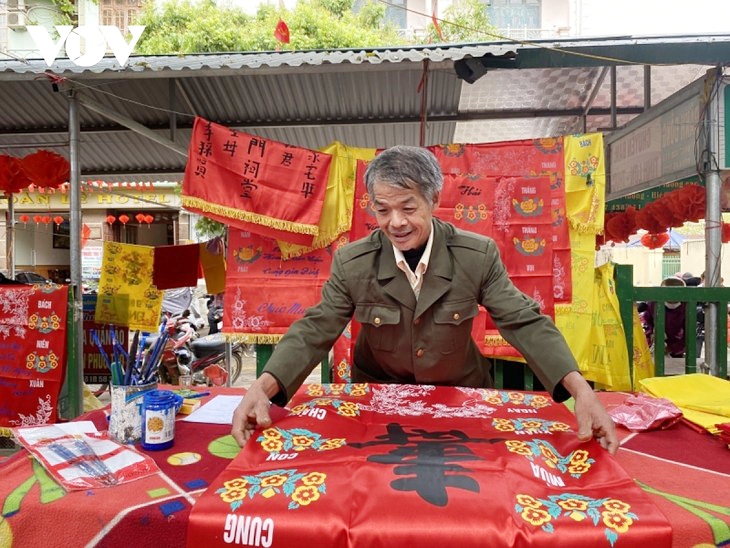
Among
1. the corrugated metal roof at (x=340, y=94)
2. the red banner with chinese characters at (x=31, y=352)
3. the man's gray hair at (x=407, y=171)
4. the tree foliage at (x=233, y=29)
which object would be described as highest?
the tree foliage at (x=233, y=29)

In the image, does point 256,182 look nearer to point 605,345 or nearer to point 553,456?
point 605,345

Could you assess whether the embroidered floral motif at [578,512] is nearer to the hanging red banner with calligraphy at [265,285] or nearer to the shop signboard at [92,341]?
the hanging red banner with calligraphy at [265,285]

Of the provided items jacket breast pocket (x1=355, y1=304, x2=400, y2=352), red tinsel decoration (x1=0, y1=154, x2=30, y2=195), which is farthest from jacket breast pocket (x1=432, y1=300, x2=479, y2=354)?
red tinsel decoration (x1=0, y1=154, x2=30, y2=195)

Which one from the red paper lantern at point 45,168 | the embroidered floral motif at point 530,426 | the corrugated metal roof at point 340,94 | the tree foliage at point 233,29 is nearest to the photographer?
the embroidered floral motif at point 530,426

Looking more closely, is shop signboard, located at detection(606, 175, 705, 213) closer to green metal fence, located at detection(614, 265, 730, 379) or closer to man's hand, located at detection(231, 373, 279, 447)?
green metal fence, located at detection(614, 265, 730, 379)

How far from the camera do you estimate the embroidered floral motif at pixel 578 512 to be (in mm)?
977

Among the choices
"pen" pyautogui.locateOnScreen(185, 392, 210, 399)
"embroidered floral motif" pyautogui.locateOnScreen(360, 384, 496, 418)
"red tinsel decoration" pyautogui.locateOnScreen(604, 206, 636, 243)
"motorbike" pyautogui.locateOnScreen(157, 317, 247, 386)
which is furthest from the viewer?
"red tinsel decoration" pyautogui.locateOnScreen(604, 206, 636, 243)

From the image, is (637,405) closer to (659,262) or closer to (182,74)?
(182,74)

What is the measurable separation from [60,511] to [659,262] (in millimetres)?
23699

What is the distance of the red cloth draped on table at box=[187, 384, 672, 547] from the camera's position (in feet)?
3.18

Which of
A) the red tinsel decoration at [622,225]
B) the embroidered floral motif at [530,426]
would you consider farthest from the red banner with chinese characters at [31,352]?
the red tinsel decoration at [622,225]

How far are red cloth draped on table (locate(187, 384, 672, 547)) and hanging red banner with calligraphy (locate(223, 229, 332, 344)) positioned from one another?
7.23ft

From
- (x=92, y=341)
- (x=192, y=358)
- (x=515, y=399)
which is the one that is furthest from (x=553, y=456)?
(x=192, y=358)

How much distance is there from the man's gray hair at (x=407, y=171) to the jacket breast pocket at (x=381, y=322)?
1.29 feet
